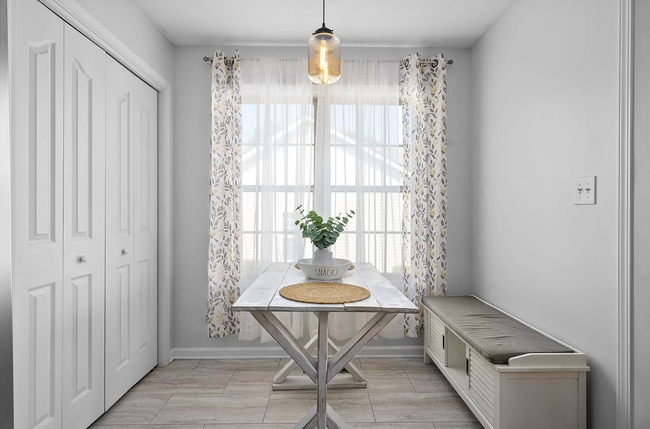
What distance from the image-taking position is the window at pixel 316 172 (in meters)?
3.09

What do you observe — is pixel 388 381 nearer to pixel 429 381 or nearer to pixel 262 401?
pixel 429 381

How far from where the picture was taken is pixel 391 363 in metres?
3.11

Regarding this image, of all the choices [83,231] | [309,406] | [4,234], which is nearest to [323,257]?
[309,406]

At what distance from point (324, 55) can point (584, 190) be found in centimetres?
138

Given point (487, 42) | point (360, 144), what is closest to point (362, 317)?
point (360, 144)

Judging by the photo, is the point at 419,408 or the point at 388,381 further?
the point at 388,381

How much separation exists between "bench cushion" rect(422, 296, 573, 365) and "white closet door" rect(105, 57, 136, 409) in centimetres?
202

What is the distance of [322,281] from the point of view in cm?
223

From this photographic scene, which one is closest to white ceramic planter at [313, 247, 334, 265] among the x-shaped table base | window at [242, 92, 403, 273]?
the x-shaped table base

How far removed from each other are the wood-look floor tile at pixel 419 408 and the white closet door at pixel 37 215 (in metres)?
1.71

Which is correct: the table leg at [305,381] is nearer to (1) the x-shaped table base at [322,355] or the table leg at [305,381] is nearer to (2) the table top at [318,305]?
(1) the x-shaped table base at [322,355]

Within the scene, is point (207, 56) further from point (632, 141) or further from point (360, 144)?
point (632, 141)

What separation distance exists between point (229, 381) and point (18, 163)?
74.8 inches

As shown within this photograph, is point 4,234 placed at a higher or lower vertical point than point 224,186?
lower
